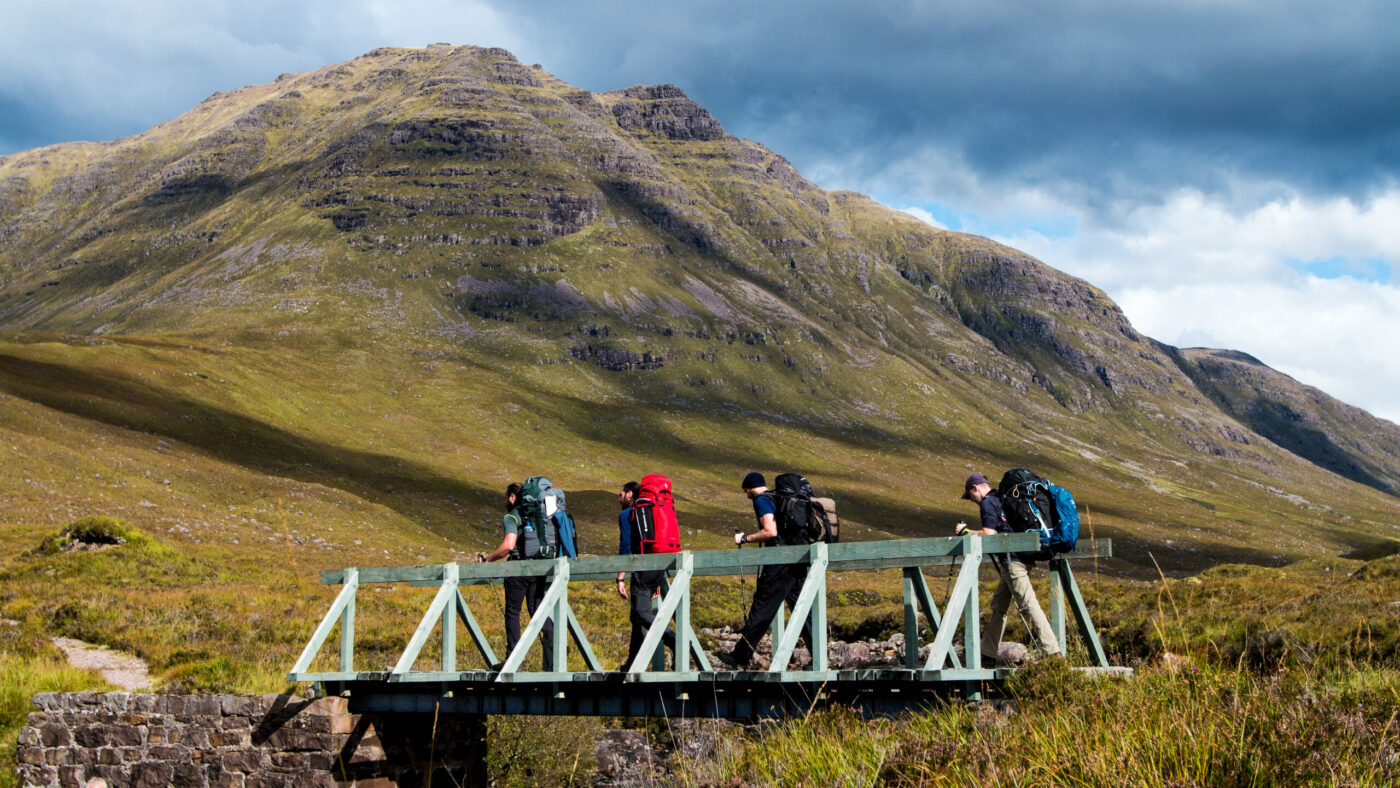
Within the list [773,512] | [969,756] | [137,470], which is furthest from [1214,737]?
[137,470]

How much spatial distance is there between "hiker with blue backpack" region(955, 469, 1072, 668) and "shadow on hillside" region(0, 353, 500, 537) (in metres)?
70.6

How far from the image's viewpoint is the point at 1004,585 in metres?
11.1

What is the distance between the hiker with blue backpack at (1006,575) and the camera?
10.2m

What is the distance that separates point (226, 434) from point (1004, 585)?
86.8 metres

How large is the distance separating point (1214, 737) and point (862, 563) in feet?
17.8

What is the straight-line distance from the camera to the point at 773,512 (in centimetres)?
1177

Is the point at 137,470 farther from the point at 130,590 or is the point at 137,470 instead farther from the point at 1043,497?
the point at 1043,497

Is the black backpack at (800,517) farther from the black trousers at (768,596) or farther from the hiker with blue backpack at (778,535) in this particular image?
the black trousers at (768,596)

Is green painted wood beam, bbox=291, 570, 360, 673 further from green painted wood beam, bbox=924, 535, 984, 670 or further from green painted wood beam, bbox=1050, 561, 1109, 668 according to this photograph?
green painted wood beam, bbox=1050, 561, 1109, 668

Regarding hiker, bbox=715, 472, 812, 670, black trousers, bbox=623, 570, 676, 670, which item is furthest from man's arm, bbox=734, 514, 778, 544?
black trousers, bbox=623, 570, 676, 670

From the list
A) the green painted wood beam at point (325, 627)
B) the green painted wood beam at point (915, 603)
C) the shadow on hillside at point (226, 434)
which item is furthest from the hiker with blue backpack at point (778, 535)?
the shadow on hillside at point (226, 434)

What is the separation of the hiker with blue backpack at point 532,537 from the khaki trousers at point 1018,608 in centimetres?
610

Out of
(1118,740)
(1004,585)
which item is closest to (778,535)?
(1004,585)

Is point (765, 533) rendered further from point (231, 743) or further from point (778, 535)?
point (231, 743)
